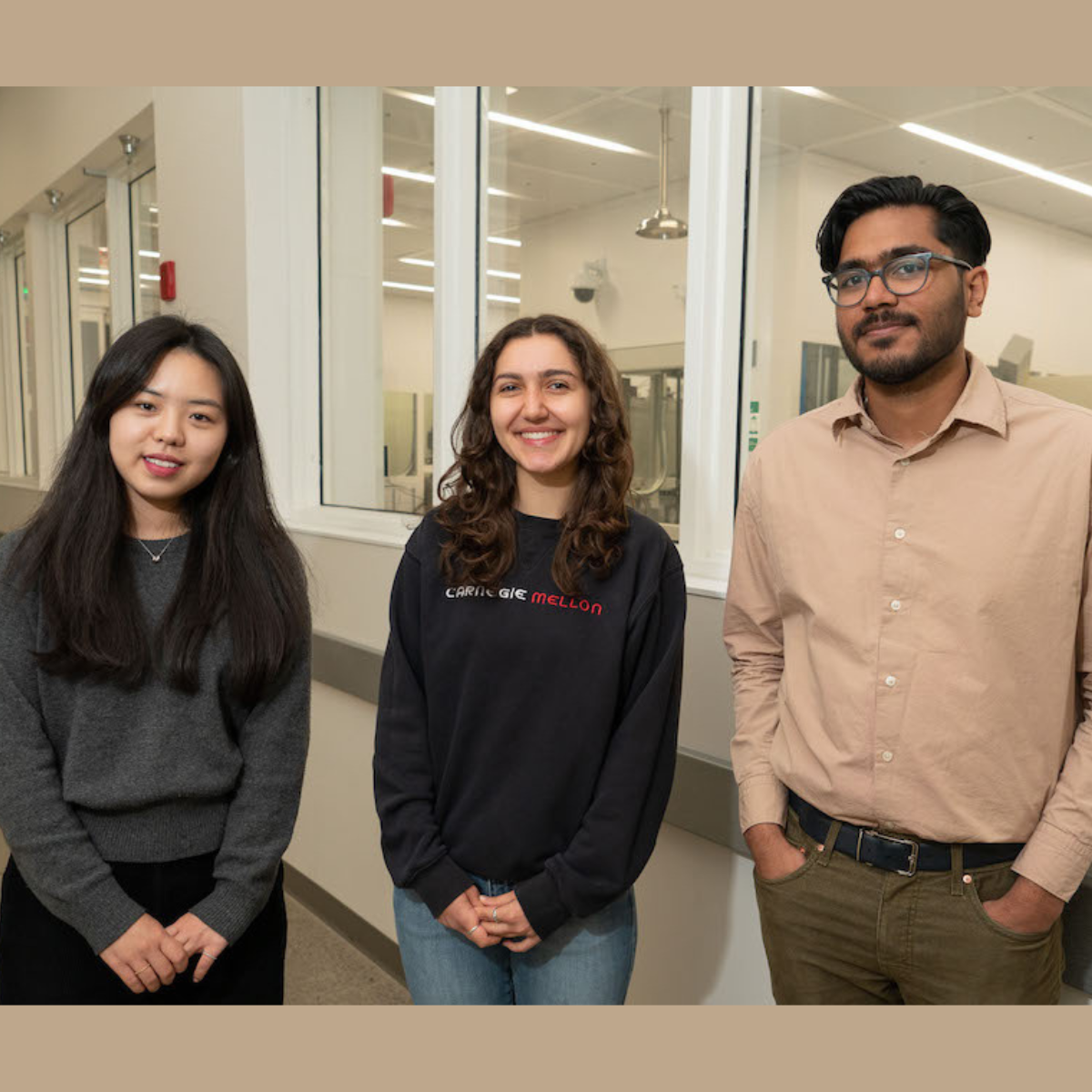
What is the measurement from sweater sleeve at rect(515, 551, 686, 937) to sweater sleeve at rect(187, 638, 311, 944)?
0.41 metres

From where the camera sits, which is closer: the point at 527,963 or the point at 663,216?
the point at 527,963

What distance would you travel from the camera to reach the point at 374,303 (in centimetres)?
347

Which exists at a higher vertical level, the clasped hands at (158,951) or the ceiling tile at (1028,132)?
the ceiling tile at (1028,132)

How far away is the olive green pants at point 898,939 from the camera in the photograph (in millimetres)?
1251

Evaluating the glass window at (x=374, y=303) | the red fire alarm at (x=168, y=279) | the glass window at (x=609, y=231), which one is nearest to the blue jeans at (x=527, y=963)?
the glass window at (x=609, y=231)

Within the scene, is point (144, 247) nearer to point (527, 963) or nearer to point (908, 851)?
point (527, 963)

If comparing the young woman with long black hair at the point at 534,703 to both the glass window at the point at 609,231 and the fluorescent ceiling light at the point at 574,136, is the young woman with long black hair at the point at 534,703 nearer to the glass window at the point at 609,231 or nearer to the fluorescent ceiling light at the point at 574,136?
the glass window at the point at 609,231

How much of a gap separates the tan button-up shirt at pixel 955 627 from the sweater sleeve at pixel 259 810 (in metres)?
0.80

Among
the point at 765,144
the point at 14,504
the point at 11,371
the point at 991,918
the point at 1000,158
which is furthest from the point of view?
the point at 11,371

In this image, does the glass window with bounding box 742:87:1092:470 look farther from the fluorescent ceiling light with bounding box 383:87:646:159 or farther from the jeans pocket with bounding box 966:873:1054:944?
the jeans pocket with bounding box 966:873:1054:944

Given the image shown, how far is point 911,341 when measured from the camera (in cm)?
127

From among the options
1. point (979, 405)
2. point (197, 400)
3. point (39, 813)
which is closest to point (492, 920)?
point (39, 813)

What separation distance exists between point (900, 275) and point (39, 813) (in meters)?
1.47

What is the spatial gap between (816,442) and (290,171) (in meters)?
2.70
